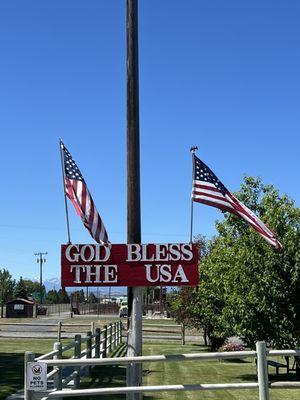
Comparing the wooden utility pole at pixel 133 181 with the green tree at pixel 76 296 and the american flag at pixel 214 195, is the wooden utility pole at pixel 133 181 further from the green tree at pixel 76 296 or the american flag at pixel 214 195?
the green tree at pixel 76 296

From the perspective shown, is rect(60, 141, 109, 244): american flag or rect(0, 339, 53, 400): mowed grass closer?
rect(60, 141, 109, 244): american flag

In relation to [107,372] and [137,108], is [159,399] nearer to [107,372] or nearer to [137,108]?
[107,372]

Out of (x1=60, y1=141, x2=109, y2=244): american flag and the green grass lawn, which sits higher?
(x1=60, y1=141, x2=109, y2=244): american flag

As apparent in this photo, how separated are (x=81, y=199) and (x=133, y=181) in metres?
1.06

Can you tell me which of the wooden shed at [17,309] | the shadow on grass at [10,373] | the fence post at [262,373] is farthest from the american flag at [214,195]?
the wooden shed at [17,309]

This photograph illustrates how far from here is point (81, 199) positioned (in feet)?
29.2

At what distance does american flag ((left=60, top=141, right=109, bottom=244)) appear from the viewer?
8680 mm

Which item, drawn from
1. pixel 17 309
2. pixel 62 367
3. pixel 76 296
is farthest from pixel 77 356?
pixel 76 296

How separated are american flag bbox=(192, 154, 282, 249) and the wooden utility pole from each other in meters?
1.13

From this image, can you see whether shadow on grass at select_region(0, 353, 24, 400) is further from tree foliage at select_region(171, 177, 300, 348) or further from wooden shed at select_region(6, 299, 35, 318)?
wooden shed at select_region(6, 299, 35, 318)

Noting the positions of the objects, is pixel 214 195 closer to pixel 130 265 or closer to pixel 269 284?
pixel 130 265

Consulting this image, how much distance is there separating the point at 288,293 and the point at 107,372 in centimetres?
550

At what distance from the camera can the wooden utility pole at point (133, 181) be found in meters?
7.96

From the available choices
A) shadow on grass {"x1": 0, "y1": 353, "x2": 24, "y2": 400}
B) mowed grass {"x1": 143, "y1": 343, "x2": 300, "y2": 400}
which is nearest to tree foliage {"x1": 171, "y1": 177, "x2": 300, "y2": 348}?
mowed grass {"x1": 143, "y1": 343, "x2": 300, "y2": 400}
